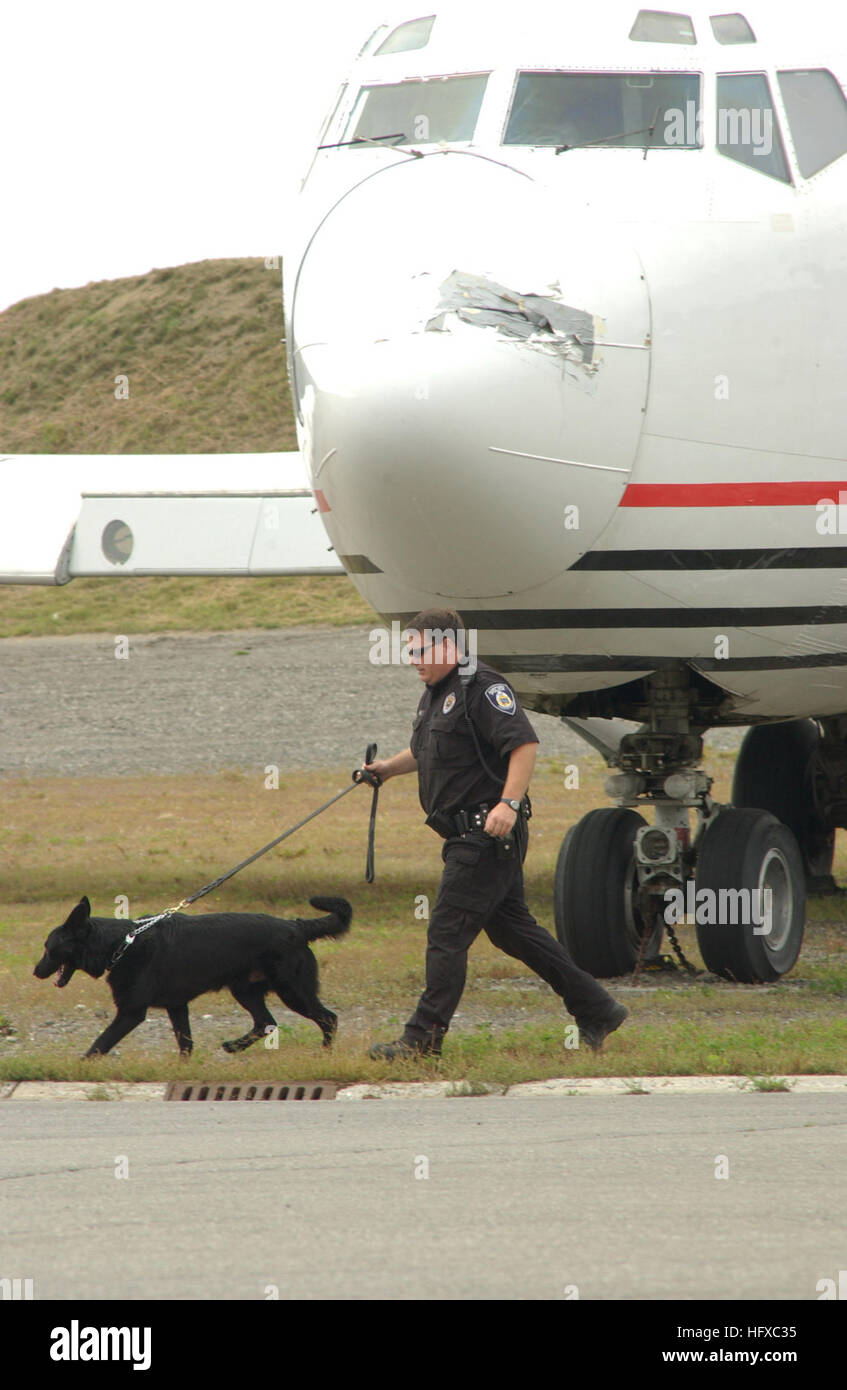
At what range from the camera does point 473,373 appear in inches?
337

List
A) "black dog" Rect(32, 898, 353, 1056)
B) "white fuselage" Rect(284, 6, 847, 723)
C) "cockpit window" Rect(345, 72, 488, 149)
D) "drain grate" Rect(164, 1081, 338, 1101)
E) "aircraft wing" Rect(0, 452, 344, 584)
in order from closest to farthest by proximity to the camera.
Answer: "drain grate" Rect(164, 1081, 338, 1101) < "black dog" Rect(32, 898, 353, 1056) < "white fuselage" Rect(284, 6, 847, 723) < "cockpit window" Rect(345, 72, 488, 149) < "aircraft wing" Rect(0, 452, 344, 584)

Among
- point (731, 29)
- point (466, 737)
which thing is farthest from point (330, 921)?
point (731, 29)

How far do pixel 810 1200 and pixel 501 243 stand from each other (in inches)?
195

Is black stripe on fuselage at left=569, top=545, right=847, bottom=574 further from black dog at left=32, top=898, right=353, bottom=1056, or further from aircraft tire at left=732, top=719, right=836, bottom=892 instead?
aircraft tire at left=732, top=719, right=836, bottom=892

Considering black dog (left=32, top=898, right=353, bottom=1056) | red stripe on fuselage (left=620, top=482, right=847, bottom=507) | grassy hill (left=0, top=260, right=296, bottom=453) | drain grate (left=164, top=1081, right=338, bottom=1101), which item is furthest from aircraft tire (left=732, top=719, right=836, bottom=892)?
grassy hill (left=0, top=260, right=296, bottom=453)

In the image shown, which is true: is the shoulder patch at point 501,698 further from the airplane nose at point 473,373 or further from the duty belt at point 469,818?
the airplane nose at point 473,373

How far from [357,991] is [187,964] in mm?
2153

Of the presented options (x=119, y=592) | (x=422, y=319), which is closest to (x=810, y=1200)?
(x=422, y=319)

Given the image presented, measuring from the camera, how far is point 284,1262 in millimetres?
4707

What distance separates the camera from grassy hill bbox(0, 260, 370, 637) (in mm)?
60250

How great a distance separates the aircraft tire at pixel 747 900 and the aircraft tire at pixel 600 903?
0.51 meters

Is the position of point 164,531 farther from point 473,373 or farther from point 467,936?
point 467,936

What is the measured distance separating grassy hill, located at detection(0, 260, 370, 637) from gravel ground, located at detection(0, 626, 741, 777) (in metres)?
19.6
